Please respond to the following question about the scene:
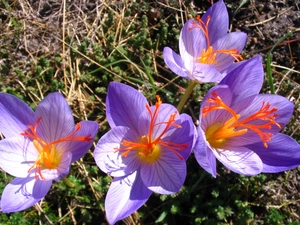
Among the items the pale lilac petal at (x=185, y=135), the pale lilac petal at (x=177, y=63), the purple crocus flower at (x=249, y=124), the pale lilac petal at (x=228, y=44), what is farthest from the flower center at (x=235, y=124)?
the pale lilac petal at (x=228, y=44)

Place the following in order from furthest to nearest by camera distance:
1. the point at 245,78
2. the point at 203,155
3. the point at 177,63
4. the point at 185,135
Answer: the point at 177,63, the point at 245,78, the point at 185,135, the point at 203,155

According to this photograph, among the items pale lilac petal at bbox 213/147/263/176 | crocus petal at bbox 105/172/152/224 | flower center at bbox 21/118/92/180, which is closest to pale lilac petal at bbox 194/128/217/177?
pale lilac petal at bbox 213/147/263/176

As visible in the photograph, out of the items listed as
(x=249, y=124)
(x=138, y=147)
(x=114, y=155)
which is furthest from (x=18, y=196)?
(x=249, y=124)

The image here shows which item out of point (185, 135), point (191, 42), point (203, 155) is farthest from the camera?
point (191, 42)

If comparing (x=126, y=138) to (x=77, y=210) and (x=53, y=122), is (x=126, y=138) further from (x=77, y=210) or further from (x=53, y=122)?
(x=77, y=210)

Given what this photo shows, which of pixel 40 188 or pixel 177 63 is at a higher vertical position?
pixel 177 63

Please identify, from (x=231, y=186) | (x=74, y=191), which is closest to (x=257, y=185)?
(x=231, y=186)

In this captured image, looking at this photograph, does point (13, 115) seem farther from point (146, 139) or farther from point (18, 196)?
point (146, 139)

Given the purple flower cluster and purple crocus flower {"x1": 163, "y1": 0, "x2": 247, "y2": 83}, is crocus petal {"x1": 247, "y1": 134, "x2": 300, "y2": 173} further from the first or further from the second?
purple crocus flower {"x1": 163, "y1": 0, "x2": 247, "y2": 83}
